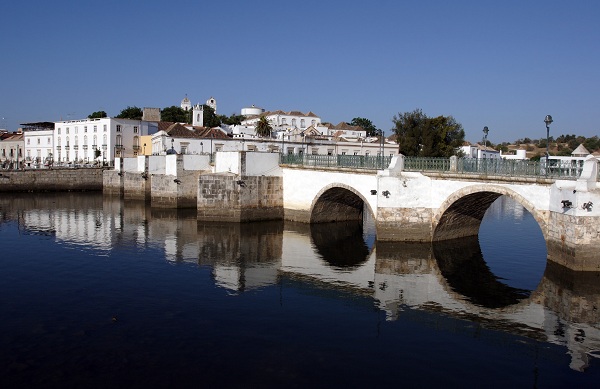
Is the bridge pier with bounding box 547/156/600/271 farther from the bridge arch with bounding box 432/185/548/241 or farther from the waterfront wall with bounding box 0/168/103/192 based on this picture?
the waterfront wall with bounding box 0/168/103/192

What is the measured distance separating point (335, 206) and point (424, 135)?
26190mm

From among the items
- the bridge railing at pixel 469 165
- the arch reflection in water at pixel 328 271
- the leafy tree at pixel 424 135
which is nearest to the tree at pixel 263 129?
the leafy tree at pixel 424 135

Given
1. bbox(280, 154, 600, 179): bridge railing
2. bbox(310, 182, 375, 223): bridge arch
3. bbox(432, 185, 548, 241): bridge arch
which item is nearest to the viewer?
bbox(280, 154, 600, 179): bridge railing

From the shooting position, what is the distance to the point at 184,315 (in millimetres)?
15289

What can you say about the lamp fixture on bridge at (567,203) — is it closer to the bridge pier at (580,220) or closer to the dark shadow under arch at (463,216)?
the bridge pier at (580,220)

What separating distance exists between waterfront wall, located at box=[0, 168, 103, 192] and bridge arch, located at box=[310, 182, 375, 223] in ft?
110

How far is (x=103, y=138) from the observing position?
66.8 meters

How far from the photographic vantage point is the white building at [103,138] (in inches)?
2601

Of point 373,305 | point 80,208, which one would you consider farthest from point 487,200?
point 80,208

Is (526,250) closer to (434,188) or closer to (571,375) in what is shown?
(434,188)

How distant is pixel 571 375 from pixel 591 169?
10082 mm

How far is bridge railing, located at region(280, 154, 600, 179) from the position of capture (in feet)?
67.7

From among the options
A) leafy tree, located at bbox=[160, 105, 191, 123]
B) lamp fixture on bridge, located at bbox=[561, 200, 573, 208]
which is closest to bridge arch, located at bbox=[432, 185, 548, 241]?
lamp fixture on bridge, located at bbox=[561, 200, 573, 208]

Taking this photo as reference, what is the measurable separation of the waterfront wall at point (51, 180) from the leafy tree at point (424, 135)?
34.9 metres
